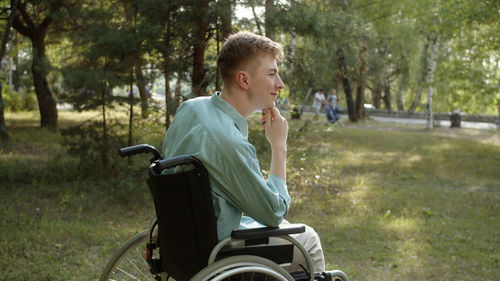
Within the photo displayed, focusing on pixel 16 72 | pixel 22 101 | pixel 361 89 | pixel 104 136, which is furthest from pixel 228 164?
pixel 22 101

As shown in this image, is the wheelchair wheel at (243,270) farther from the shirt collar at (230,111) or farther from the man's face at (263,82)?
the man's face at (263,82)

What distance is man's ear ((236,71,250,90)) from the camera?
103 inches

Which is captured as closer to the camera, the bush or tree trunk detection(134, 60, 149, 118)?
tree trunk detection(134, 60, 149, 118)

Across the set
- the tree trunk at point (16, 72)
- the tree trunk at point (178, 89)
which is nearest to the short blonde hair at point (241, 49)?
the tree trunk at point (178, 89)

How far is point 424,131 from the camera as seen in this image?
72.8 feet

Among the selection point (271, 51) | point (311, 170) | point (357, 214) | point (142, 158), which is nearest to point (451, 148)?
point (311, 170)

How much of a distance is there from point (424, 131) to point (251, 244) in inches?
819

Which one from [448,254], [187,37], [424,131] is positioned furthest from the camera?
[424,131]

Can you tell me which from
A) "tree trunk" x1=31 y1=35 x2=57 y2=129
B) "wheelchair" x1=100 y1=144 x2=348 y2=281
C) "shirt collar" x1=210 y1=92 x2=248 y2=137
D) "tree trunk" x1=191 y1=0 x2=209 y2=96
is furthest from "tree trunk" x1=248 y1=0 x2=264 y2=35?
"tree trunk" x1=31 y1=35 x2=57 y2=129

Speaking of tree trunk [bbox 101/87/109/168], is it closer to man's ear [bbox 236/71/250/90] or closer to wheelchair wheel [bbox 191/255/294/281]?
man's ear [bbox 236/71/250/90]

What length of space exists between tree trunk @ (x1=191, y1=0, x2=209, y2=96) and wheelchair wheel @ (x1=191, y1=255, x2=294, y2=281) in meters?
4.54

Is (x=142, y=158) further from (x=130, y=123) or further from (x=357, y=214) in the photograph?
(x=357, y=214)

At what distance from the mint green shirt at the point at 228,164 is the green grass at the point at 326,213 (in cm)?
244

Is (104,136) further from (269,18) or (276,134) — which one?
(276,134)
